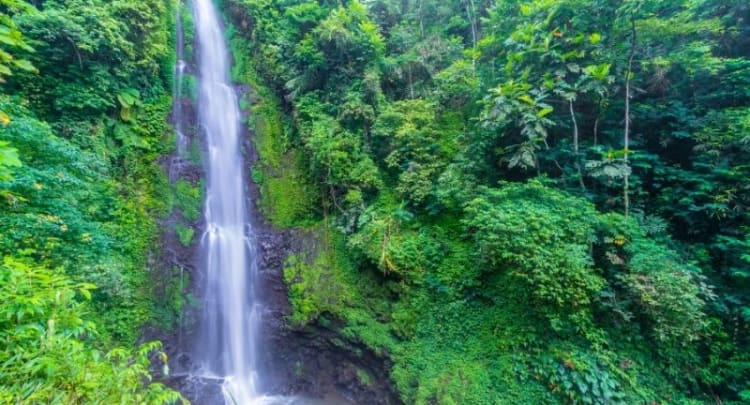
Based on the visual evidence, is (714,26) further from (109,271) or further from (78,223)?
(109,271)

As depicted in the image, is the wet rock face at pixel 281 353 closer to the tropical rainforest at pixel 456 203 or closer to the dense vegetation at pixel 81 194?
the tropical rainforest at pixel 456 203

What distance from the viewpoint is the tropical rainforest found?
5.18 meters

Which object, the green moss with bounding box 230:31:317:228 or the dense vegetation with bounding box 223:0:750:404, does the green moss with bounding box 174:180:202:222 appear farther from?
the dense vegetation with bounding box 223:0:750:404

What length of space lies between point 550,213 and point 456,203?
7.31 ft

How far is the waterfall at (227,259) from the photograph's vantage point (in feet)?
27.6

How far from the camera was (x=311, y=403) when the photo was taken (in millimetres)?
7828

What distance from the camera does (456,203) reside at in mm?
7871

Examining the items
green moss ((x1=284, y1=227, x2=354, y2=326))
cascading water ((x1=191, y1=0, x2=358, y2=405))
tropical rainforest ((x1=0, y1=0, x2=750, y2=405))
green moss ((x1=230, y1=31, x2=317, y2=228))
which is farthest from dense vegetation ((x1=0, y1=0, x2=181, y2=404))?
green moss ((x1=284, y1=227, x2=354, y2=326))

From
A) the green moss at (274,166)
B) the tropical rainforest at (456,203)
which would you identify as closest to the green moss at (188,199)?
the tropical rainforest at (456,203)

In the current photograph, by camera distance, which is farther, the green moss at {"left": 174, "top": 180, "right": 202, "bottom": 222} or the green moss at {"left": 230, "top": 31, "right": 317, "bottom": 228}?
the green moss at {"left": 230, "top": 31, "right": 317, "bottom": 228}

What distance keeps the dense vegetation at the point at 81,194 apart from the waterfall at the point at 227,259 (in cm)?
120

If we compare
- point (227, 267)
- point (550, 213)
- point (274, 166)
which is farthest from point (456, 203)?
point (274, 166)

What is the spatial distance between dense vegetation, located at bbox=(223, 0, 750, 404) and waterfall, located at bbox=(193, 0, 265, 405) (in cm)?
128

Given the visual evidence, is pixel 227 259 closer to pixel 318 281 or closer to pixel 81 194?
pixel 318 281
